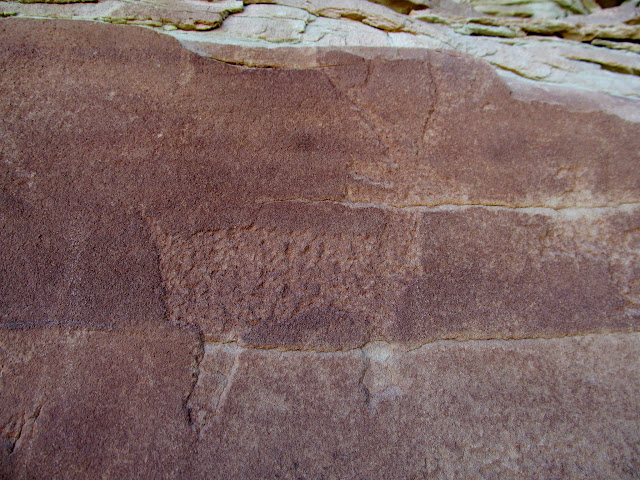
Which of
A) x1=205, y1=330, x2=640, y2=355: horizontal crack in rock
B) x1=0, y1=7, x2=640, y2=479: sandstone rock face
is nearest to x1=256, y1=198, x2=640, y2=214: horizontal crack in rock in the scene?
x1=0, y1=7, x2=640, y2=479: sandstone rock face

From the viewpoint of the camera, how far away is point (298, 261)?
1.25 metres

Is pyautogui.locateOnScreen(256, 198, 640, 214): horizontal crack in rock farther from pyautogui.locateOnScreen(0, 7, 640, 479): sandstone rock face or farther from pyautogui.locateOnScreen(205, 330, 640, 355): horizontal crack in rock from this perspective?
pyautogui.locateOnScreen(205, 330, 640, 355): horizontal crack in rock

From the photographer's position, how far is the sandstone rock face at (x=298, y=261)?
1.09 meters

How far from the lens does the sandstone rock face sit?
3.59 feet

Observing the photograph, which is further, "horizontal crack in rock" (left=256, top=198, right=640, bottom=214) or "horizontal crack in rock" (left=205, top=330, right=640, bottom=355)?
"horizontal crack in rock" (left=256, top=198, right=640, bottom=214)

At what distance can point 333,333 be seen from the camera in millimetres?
1209

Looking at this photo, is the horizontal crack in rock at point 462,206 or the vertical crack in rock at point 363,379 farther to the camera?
the horizontal crack in rock at point 462,206

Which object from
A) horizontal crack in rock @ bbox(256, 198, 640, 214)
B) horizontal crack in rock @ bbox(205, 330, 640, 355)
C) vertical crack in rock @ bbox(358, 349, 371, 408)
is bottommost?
vertical crack in rock @ bbox(358, 349, 371, 408)

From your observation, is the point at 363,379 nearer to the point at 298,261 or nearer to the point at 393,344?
the point at 393,344

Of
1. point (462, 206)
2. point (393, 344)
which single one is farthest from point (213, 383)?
point (462, 206)

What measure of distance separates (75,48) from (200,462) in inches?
51.5

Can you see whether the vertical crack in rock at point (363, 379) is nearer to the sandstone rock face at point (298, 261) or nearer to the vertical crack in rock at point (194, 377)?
the sandstone rock face at point (298, 261)

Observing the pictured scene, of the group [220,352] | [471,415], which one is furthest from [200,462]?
[471,415]

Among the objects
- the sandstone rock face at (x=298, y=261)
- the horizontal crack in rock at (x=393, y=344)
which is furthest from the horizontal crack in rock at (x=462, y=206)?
the horizontal crack in rock at (x=393, y=344)
